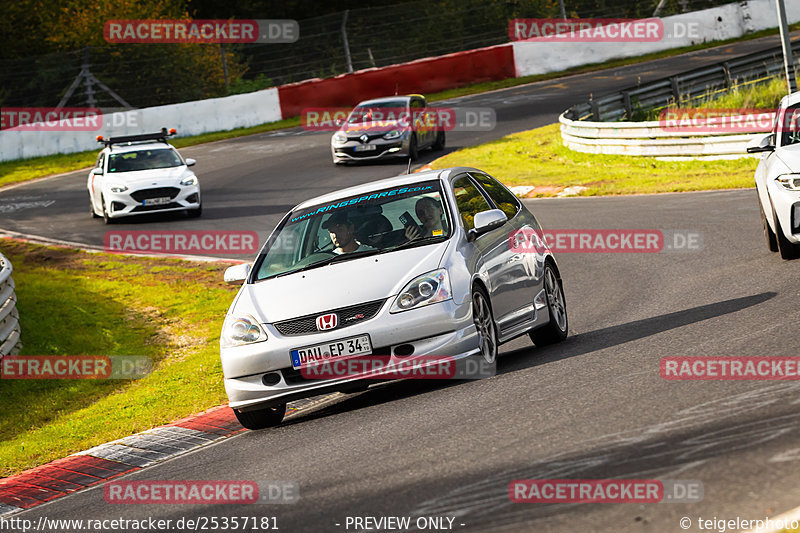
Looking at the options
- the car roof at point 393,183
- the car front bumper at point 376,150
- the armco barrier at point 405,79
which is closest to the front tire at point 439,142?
the car front bumper at point 376,150

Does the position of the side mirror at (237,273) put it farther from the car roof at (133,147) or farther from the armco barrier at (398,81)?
the armco barrier at (398,81)

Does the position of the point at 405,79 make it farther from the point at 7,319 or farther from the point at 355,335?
the point at 355,335

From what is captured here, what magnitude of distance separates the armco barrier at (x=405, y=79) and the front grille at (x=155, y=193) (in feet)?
51.8

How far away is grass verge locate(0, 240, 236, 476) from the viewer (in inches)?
401

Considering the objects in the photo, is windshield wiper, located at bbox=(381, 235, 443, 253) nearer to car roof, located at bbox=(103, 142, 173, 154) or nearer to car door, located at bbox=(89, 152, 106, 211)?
car door, located at bbox=(89, 152, 106, 211)

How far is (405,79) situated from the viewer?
135 ft

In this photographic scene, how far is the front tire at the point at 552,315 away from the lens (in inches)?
396

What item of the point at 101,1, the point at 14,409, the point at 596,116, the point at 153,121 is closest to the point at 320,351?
the point at 14,409

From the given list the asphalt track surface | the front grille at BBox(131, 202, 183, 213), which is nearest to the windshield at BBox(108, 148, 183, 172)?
the front grille at BBox(131, 202, 183, 213)

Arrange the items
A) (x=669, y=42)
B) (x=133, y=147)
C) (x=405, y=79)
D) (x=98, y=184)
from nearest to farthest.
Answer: (x=98, y=184), (x=133, y=147), (x=405, y=79), (x=669, y=42)

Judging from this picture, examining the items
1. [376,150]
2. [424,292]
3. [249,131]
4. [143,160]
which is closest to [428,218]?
[424,292]

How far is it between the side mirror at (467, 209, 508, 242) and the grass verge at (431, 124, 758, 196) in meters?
11.7

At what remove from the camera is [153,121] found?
37750 mm

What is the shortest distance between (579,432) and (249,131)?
32.9m
